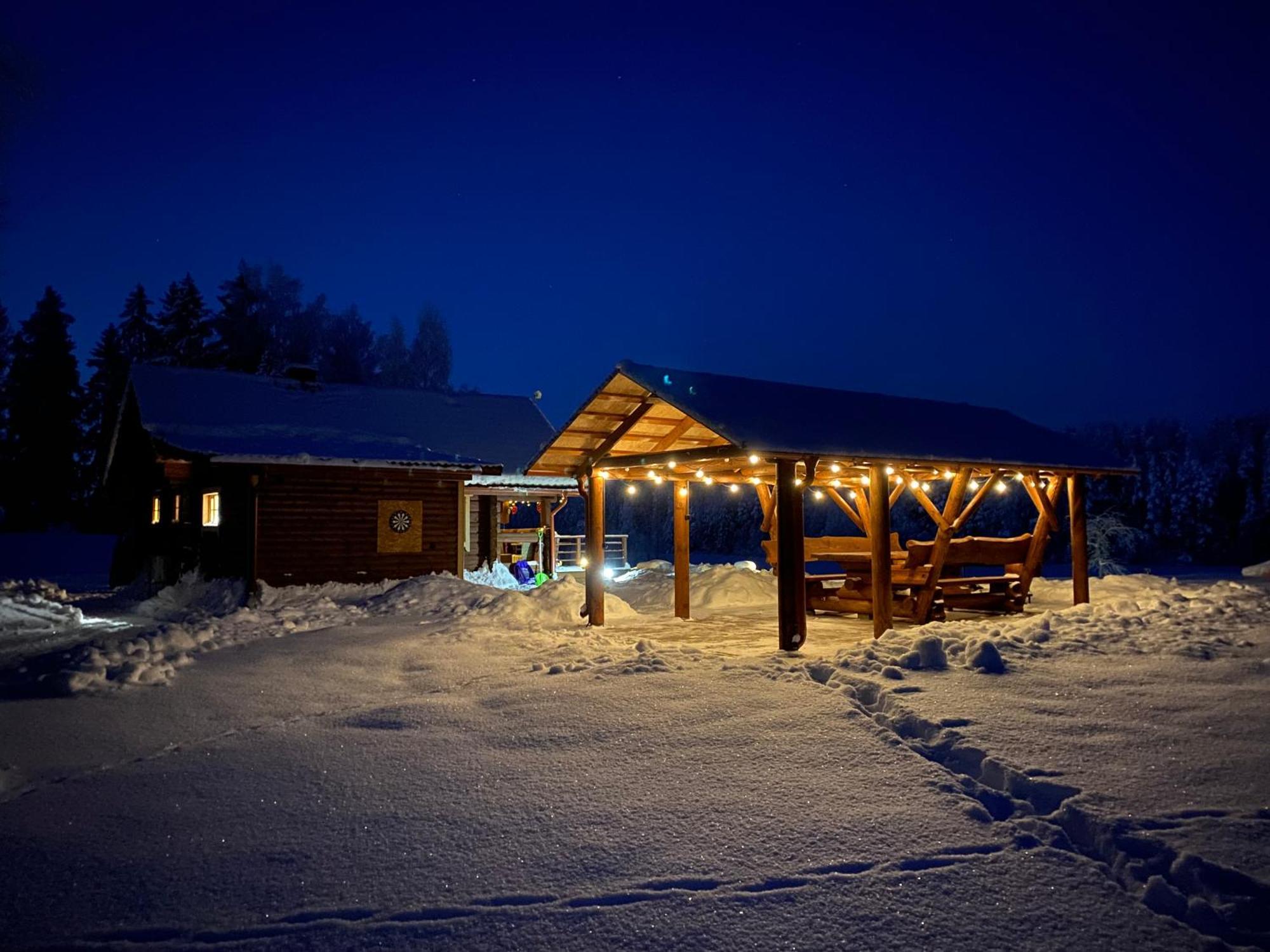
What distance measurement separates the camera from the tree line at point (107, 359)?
39.6 metres

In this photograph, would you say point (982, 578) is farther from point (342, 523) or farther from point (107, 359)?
point (107, 359)

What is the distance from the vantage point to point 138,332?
1667 inches

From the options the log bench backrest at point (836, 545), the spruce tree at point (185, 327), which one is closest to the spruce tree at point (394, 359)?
the spruce tree at point (185, 327)

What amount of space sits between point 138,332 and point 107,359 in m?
2.13

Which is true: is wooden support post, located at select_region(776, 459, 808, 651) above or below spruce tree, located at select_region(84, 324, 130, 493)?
below

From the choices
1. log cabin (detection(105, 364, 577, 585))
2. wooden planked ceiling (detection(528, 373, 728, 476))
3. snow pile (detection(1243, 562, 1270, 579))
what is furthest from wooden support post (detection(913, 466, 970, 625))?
snow pile (detection(1243, 562, 1270, 579))

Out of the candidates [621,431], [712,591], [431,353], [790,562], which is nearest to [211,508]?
[621,431]

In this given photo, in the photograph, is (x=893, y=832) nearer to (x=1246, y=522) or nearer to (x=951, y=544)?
(x=951, y=544)

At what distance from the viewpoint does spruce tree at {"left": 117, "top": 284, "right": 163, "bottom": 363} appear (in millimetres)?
41875

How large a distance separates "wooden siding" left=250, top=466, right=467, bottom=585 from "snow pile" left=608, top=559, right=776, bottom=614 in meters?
4.49

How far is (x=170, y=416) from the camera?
62.2ft

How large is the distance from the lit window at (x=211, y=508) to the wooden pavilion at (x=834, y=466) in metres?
9.06

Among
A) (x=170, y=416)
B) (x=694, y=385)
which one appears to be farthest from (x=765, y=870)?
(x=170, y=416)

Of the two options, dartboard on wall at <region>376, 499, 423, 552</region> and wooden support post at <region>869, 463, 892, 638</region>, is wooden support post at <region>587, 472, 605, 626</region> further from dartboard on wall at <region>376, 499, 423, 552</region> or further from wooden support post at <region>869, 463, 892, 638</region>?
dartboard on wall at <region>376, 499, 423, 552</region>
